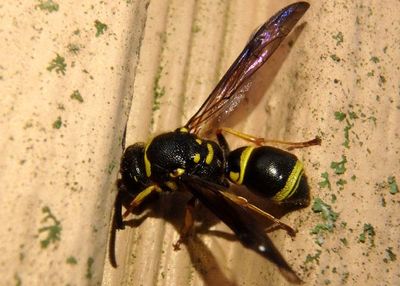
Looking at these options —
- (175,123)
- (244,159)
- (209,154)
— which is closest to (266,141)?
(244,159)

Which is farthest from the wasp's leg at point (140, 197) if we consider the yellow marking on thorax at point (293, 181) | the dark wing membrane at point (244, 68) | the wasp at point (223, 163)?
the yellow marking on thorax at point (293, 181)

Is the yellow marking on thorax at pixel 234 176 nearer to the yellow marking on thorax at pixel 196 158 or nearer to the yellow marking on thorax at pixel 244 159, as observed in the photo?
the yellow marking on thorax at pixel 244 159

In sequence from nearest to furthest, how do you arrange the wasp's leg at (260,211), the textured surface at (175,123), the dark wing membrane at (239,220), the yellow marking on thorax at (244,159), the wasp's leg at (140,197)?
the textured surface at (175,123)
the dark wing membrane at (239,220)
the wasp's leg at (260,211)
the wasp's leg at (140,197)
the yellow marking on thorax at (244,159)

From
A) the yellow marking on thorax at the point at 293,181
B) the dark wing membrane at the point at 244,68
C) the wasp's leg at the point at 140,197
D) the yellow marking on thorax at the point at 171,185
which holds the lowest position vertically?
the wasp's leg at the point at 140,197

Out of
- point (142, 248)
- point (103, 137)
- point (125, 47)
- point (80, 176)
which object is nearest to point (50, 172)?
point (80, 176)

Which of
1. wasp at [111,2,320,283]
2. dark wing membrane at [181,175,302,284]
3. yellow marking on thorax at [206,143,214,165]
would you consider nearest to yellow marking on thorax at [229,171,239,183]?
wasp at [111,2,320,283]

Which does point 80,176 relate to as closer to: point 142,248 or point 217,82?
point 142,248

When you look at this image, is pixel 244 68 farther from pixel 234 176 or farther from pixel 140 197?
pixel 140 197
